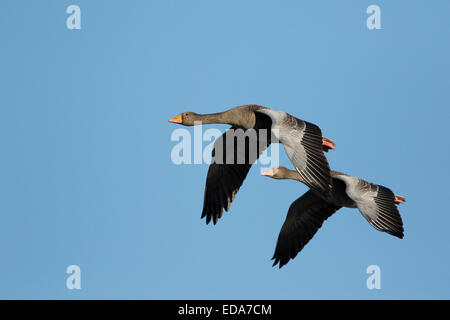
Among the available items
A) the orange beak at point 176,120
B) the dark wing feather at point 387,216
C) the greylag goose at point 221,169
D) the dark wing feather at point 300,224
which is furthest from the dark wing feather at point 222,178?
the dark wing feather at point 387,216

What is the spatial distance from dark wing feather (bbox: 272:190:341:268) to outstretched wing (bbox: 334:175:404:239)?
4.94 feet

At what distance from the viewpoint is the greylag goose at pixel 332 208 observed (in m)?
14.8

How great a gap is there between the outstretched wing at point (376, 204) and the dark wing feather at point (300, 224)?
151 centimetres

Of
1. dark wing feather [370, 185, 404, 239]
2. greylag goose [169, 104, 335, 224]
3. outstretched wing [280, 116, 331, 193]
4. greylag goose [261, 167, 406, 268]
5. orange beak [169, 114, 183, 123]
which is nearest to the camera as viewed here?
outstretched wing [280, 116, 331, 193]

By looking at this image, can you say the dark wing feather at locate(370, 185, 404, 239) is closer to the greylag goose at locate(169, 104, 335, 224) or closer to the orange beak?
the greylag goose at locate(169, 104, 335, 224)

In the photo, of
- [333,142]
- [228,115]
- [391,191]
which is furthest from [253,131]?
[391,191]

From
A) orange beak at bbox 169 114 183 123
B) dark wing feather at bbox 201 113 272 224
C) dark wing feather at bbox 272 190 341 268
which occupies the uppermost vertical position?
orange beak at bbox 169 114 183 123

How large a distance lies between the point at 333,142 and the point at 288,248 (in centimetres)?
277

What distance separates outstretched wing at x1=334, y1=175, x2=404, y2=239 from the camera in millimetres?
14578

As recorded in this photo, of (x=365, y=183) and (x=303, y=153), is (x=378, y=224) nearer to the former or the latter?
(x=365, y=183)

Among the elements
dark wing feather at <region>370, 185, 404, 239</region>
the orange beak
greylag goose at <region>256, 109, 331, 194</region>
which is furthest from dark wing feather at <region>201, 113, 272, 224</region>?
dark wing feather at <region>370, 185, 404, 239</region>

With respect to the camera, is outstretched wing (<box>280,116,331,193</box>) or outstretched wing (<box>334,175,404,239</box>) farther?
outstretched wing (<box>334,175,404,239</box>)

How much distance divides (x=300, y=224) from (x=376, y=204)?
2495mm

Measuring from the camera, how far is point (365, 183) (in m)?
15.5
